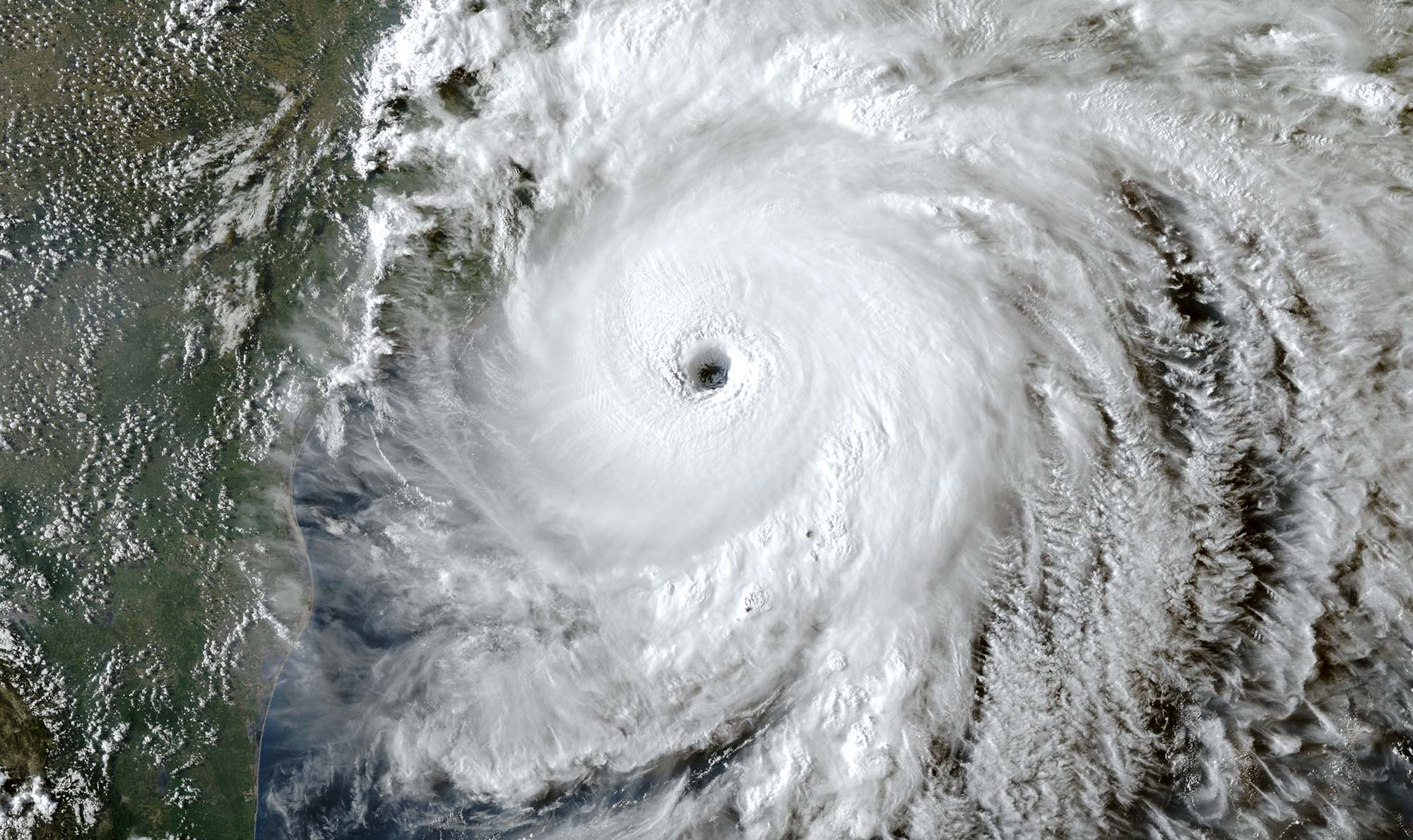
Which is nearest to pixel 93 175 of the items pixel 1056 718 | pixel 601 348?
pixel 601 348

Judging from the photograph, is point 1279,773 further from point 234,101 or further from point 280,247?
point 234,101

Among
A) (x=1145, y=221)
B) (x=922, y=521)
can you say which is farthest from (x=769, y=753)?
(x=1145, y=221)

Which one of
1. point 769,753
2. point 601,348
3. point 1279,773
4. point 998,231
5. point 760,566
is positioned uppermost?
point 601,348

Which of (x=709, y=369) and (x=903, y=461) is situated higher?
(x=709, y=369)

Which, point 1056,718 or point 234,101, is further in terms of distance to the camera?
A: point 234,101

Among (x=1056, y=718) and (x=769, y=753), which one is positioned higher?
(x=769, y=753)

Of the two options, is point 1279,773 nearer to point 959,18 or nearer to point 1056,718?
point 1056,718
